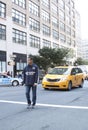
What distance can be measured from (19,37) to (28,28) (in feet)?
15.6

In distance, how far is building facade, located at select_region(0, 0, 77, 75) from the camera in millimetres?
45719

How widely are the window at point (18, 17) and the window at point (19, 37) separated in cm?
176

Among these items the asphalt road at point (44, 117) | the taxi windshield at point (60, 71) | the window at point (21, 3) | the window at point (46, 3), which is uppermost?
the window at point (46, 3)

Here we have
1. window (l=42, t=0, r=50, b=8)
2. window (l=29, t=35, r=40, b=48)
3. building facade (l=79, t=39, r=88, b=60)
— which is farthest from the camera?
building facade (l=79, t=39, r=88, b=60)

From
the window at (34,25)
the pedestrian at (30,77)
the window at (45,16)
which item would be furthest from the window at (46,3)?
the pedestrian at (30,77)

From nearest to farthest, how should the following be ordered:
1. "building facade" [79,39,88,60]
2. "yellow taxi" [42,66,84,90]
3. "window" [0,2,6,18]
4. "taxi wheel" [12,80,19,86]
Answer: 1. "yellow taxi" [42,66,84,90]
2. "taxi wheel" [12,80,19,86]
3. "window" [0,2,6,18]
4. "building facade" [79,39,88,60]

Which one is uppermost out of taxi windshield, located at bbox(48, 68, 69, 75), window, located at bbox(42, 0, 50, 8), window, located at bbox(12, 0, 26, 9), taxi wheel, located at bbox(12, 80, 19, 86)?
window, located at bbox(42, 0, 50, 8)

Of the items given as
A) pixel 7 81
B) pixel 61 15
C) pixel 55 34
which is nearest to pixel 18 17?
pixel 55 34

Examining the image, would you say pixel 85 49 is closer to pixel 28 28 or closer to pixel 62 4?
pixel 62 4

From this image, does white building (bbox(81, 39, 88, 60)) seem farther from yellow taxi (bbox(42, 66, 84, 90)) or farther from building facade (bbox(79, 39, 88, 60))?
yellow taxi (bbox(42, 66, 84, 90))

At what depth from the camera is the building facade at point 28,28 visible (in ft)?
150

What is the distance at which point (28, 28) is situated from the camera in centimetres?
5519

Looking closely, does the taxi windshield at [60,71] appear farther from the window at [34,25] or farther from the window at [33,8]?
the window at [33,8]

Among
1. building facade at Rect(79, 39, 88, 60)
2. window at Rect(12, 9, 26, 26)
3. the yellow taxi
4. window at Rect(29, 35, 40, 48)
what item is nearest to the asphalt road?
the yellow taxi
